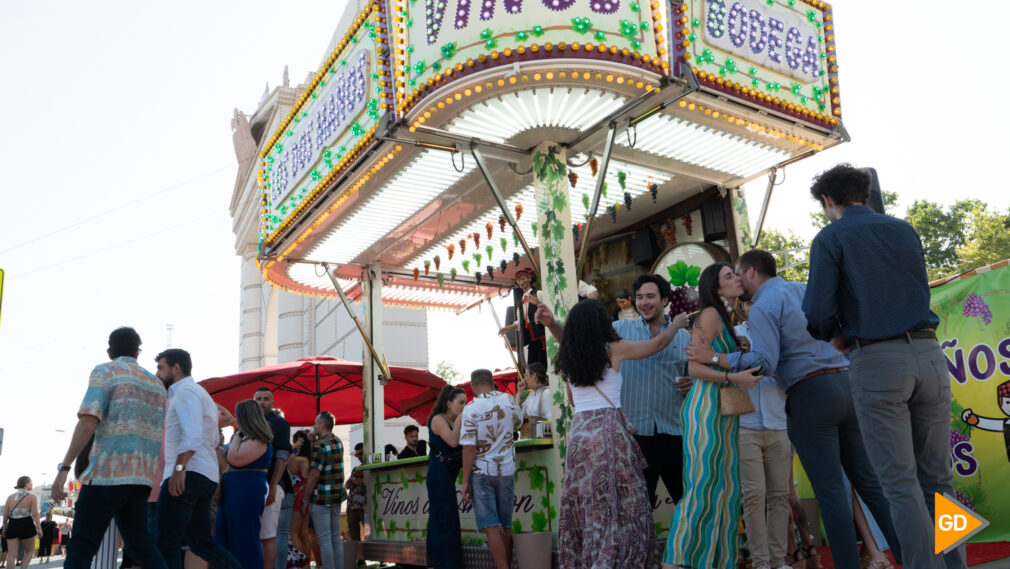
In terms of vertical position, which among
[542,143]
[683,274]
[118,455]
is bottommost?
[118,455]

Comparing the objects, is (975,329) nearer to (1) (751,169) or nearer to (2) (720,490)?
(1) (751,169)

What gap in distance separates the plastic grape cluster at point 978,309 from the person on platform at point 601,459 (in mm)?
3538

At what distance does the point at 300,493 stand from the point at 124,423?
413 centimetres

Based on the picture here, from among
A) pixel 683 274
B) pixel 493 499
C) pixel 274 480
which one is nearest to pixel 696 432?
pixel 493 499

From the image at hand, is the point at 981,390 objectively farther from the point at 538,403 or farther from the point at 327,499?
the point at 327,499

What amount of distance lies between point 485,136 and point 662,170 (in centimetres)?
222

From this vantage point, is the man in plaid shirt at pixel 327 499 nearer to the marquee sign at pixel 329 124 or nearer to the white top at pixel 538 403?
the white top at pixel 538 403

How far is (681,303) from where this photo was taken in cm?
813

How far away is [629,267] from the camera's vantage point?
9.84 meters

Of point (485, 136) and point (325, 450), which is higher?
point (485, 136)

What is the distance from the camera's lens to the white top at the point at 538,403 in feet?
26.0

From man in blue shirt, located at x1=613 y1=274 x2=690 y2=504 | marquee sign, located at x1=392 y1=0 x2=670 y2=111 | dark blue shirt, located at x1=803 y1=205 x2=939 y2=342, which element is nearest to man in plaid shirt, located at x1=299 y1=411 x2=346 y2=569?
marquee sign, located at x1=392 y1=0 x2=670 y2=111

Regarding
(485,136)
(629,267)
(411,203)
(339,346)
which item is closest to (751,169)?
(629,267)

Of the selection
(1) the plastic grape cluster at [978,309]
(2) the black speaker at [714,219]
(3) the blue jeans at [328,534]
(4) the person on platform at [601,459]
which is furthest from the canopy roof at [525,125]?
(3) the blue jeans at [328,534]
